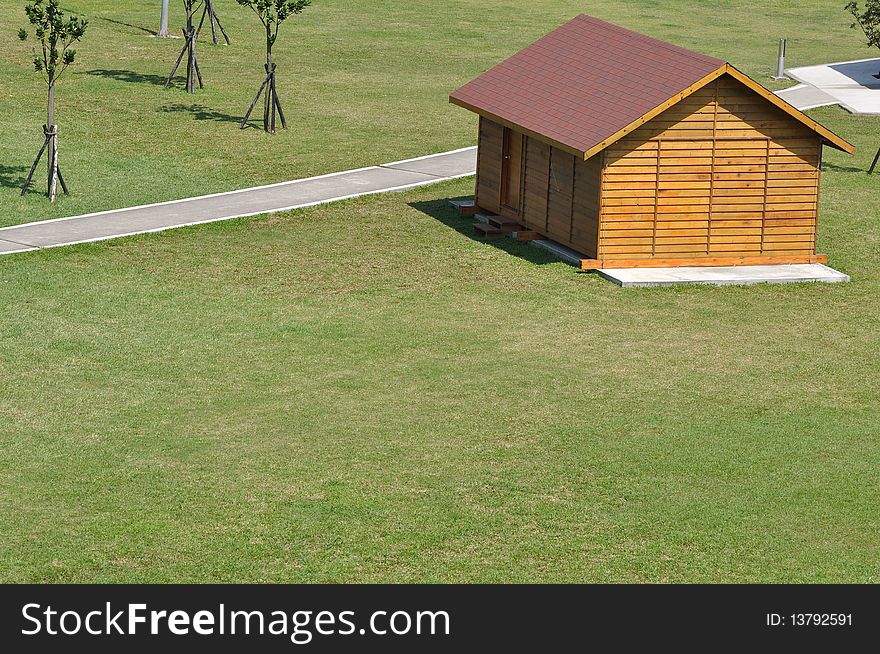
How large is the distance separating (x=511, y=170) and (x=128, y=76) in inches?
710

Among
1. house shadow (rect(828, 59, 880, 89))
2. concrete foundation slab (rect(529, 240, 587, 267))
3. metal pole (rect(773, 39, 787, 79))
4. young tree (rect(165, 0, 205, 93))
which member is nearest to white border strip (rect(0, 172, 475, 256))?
concrete foundation slab (rect(529, 240, 587, 267))

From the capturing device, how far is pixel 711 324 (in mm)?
23656

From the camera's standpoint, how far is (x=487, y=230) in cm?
2898

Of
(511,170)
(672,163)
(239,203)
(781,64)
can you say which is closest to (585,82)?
(511,170)

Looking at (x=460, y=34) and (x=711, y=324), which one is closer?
(x=711, y=324)

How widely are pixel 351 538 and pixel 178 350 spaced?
737cm

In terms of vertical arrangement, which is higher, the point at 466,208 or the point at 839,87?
the point at 839,87

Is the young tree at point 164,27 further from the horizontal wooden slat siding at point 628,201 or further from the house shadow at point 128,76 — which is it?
the horizontal wooden slat siding at point 628,201

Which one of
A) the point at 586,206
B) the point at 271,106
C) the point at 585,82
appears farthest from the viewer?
the point at 271,106

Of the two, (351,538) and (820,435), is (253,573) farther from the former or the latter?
(820,435)

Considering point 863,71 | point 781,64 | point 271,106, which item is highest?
point 781,64

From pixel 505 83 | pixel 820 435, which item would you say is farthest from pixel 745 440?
pixel 505 83

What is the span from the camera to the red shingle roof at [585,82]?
2616 cm

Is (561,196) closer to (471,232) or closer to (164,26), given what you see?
(471,232)
